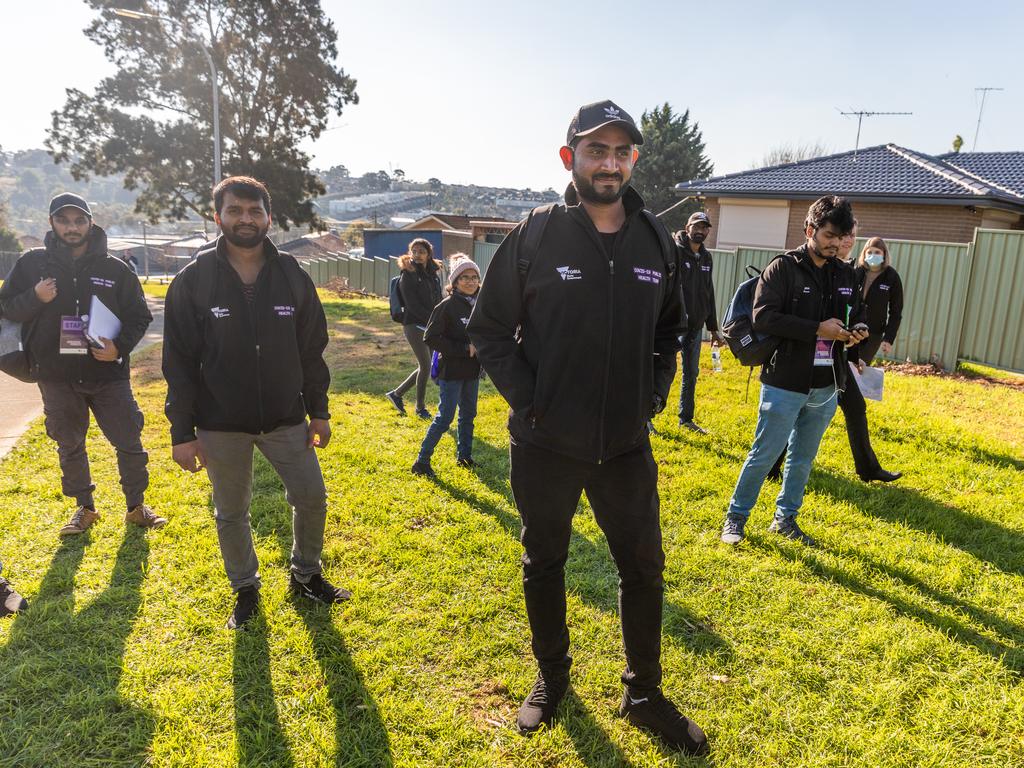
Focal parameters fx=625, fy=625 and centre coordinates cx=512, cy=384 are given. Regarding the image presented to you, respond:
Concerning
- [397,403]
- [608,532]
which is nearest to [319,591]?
[608,532]

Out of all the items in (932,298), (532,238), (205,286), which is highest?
(532,238)

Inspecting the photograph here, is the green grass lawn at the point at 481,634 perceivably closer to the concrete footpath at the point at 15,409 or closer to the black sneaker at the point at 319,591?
the black sneaker at the point at 319,591

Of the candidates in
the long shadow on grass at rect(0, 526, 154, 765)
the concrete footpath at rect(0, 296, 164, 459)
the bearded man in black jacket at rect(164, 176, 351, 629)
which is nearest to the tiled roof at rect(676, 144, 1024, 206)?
the bearded man in black jacket at rect(164, 176, 351, 629)

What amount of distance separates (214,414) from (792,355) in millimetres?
3410

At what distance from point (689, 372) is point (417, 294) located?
10.8ft

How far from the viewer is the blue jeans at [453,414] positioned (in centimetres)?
554

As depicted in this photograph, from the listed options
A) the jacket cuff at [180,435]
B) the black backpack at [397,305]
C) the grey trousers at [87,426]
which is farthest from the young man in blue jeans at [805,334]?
the black backpack at [397,305]

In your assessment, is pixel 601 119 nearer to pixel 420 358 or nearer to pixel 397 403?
pixel 420 358

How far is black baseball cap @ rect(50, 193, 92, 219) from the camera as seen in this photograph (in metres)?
3.98

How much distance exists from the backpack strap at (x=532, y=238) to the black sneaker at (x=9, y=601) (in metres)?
3.34

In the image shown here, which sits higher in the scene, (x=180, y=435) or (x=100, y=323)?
(x=100, y=323)

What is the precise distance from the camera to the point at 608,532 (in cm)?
256

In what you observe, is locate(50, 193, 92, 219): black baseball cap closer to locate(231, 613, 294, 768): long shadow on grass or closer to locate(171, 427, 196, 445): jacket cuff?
locate(171, 427, 196, 445): jacket cuff

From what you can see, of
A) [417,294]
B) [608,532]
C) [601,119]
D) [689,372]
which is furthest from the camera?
[417,294]
